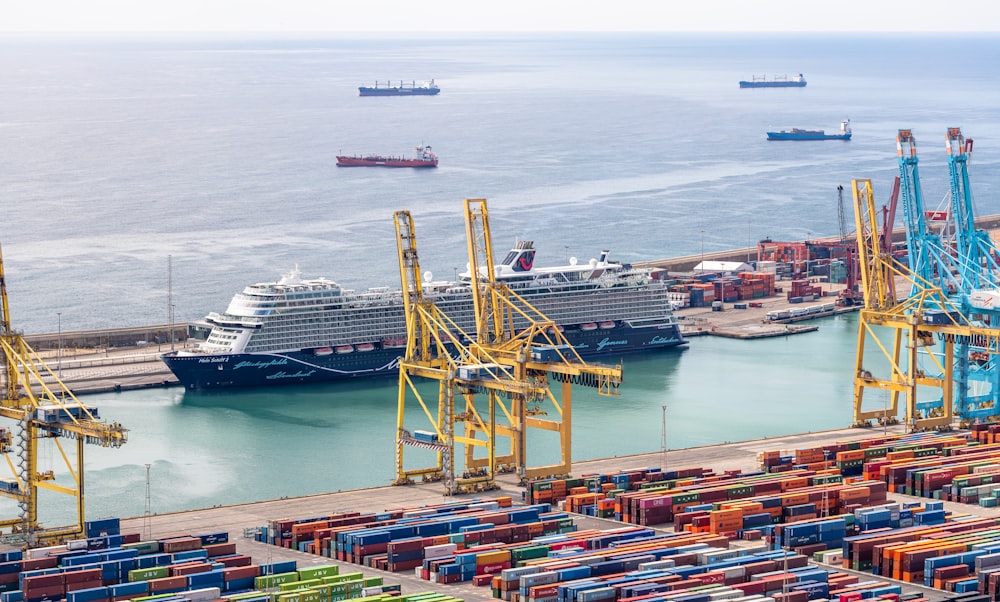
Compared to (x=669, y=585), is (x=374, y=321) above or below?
above

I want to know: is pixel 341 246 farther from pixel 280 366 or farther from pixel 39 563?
pixel 39 563

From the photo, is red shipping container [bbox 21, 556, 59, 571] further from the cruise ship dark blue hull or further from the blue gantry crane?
the blue gantry crane

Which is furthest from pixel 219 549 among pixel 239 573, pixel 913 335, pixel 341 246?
pixel 341 246

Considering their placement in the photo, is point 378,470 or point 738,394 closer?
point 378,470

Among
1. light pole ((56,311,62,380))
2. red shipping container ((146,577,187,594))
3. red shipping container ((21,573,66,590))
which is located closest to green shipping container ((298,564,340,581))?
red shipping container ((146,577,187,594))

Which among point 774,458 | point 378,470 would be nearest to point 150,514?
point 378,470

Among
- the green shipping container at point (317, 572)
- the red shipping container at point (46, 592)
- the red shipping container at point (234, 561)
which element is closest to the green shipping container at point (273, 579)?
the green shipping container at point (317, 572)

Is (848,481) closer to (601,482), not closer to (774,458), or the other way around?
(774,458)
